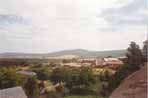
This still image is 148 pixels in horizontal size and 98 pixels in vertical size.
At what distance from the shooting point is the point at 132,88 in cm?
298

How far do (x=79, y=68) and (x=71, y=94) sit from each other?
27 cm

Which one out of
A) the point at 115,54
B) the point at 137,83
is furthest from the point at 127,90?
the point at 115,54

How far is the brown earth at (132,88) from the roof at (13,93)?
875 millimetres

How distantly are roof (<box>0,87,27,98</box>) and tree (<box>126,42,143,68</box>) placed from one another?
1.08 metres

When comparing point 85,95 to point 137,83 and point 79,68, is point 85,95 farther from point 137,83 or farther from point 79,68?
point 137,83

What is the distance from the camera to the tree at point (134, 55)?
3.01 meters

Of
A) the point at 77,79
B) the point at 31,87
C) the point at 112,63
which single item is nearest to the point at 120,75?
the point at 112,63

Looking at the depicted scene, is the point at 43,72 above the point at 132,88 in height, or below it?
above

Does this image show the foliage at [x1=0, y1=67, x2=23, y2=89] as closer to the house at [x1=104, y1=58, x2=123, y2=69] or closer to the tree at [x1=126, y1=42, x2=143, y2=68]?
the house at [x1=104, y1=58, x2=123, y2=69]

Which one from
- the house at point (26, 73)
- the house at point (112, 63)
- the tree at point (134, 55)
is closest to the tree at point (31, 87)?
the house at point (26, 73)

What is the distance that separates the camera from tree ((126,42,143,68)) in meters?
3.01

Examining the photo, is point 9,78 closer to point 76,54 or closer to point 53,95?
point 53,95

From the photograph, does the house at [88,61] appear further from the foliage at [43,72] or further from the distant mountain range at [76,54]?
the foliage at [43,72]

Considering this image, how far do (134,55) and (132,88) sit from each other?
33 centimetres
